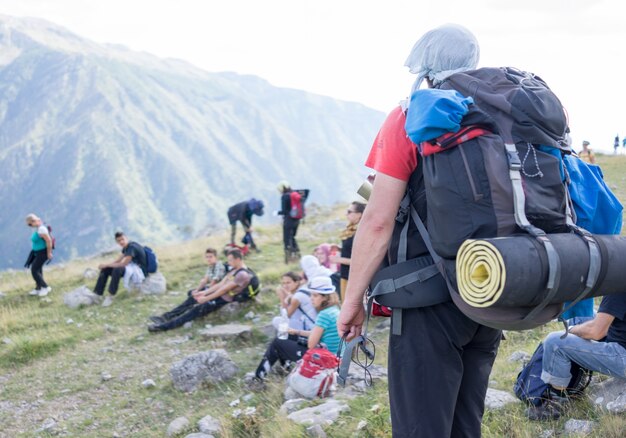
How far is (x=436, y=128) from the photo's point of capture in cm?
191

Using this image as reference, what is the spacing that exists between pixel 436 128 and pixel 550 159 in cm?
46

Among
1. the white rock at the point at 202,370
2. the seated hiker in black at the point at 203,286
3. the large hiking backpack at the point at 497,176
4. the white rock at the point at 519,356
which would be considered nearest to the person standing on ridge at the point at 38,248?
the seated hiker in black at the point at 203,286

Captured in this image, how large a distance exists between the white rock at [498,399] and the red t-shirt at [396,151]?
254 cm

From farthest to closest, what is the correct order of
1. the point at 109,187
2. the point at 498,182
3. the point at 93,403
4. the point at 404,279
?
the point at 109,187 < the point at 93,403 < the point at 404,279 < the point at 498,182

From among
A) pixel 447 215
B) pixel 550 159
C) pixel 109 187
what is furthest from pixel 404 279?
pixel 109 187

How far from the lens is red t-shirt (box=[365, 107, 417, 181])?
2.10m

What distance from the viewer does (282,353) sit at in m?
6.54

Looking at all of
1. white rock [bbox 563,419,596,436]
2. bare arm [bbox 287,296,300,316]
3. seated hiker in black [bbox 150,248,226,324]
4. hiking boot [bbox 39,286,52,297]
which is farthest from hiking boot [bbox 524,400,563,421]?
hiking boot [bbox 39,286,52,297]

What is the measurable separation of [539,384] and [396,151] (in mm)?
2648

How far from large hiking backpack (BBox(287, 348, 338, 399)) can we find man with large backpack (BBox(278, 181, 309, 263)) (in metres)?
7.55

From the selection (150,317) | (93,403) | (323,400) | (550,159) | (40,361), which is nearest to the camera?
(550,159)

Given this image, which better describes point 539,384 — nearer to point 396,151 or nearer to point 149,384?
point 396,151

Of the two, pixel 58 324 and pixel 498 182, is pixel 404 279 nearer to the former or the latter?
pixel 498 182

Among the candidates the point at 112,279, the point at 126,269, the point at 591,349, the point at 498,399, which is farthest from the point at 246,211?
the point at 591,349
